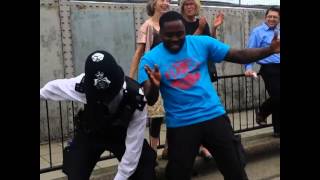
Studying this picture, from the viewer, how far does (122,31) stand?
711 cm

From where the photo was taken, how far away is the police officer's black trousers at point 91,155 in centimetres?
349

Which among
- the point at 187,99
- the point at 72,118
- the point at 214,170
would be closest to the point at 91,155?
the point at 187,99

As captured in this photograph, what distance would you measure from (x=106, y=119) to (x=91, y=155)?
13.4 inches

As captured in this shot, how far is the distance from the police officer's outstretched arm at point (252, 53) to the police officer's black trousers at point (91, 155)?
96 centimetres

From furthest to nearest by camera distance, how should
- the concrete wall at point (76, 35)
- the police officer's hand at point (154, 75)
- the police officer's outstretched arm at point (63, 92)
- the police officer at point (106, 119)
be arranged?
the concrete wall at point (76, 35) < the police officer's outstretched arm at point (63, 92) < the police officer's hand at point (154, 75) < the police officer at point (106, 119)

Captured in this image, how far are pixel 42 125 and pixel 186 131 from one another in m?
3.22

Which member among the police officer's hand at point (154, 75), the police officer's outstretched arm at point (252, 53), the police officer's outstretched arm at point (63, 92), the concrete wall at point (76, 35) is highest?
the concrete wall at point (76, 35)

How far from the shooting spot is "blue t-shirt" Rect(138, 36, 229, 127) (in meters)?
3.57

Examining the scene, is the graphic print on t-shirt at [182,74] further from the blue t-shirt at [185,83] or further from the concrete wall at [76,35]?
the concrete wall at [76,35]

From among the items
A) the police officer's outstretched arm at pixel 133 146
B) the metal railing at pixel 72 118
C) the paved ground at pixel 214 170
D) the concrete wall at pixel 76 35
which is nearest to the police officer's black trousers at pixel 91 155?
the police officer's outstretched arm at pixel 133 146

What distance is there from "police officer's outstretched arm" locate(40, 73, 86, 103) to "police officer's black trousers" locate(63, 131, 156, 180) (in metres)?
0.29

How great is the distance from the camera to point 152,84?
3.42 m

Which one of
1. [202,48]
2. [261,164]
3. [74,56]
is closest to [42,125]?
[74,56]

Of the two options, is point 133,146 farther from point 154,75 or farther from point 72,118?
point 72,118
